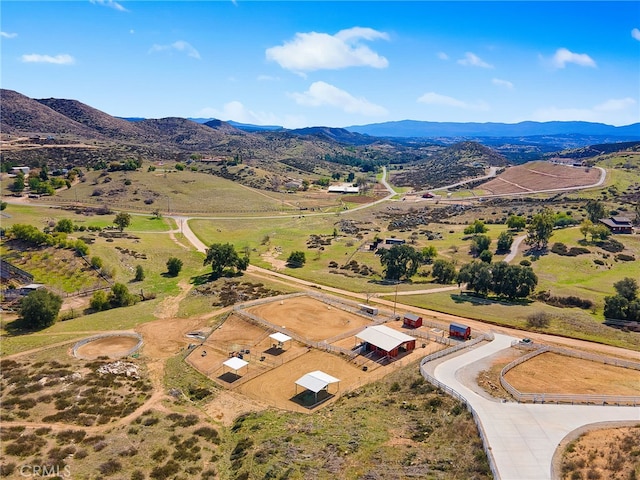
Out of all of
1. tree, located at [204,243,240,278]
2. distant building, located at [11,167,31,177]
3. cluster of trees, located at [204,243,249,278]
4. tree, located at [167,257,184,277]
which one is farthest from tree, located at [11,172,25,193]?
tree, located at [204,243,240,278]

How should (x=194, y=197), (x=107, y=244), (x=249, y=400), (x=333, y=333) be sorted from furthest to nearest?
(x=194, y=197), (x=107, y=244), (x=333, y=333), (x=249, y=400)

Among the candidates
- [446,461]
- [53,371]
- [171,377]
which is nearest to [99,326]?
[53,371]

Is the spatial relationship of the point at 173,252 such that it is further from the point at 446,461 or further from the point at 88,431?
the point at 446,461

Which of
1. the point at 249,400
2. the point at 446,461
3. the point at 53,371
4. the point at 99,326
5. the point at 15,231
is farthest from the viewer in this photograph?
the point at 15,231

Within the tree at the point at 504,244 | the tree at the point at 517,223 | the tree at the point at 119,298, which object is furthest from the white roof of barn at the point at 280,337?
the tree at the point at 517,223

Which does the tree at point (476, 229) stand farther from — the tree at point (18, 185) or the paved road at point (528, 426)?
the tree at point (18, 185)

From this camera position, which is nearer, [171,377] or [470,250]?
[171,377]

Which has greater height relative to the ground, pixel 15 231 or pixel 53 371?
Answer: pixel 15 231
